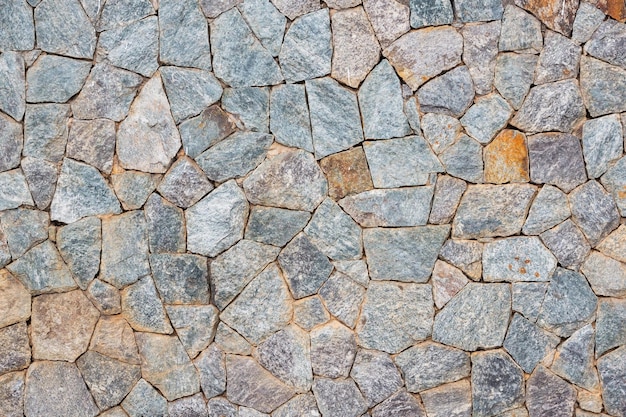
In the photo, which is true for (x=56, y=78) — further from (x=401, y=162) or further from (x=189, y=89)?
(x=401, y=162)

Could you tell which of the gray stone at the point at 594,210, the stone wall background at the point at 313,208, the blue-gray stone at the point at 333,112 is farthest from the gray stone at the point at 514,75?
the blue-gray stone at the point at 333,112

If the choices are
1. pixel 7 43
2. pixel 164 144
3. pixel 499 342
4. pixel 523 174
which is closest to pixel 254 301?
pixel 164 144

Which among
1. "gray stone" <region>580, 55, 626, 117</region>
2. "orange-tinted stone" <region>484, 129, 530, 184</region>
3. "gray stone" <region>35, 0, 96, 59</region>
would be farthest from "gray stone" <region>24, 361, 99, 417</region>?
"gray stone" <region>580, 55, 626, 117</region>

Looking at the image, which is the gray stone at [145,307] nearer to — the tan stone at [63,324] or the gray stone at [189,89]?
the tan stone at [63,324]

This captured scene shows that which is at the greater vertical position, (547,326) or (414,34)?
(414,34)

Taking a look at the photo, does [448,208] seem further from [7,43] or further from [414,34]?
[7,43]

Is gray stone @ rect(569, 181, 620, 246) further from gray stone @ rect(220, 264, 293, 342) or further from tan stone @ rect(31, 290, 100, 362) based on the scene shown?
tan stone @ rect(31, 290, 100, 362)
